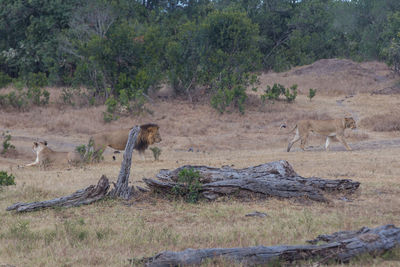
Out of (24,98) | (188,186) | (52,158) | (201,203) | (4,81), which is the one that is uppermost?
(4,81)

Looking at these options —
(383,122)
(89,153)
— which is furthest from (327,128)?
(89,153)

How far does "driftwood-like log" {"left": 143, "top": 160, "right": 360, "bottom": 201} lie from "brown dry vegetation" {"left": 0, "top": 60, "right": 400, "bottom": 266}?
247mm

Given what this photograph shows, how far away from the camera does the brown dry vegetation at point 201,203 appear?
6.44 meters

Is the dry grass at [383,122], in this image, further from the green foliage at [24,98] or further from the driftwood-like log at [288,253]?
the driftwood-like log at [288,253]

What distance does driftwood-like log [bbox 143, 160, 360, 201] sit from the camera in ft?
30.8

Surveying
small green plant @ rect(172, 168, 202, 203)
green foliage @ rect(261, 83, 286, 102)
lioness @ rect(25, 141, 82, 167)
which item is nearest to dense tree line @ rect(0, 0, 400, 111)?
green foliage @ rect(261, 83, 286, 102)

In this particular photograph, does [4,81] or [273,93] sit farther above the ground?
[4,81]

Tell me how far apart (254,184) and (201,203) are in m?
1.05

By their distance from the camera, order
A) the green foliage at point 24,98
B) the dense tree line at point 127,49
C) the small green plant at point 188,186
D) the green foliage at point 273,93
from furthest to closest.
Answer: the dense tree line at point 127,49 < the green foliage at point 273,93 < the green foliage at point 24,98 < the small green plant at point 188,186

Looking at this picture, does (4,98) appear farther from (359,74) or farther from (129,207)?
(359,74)

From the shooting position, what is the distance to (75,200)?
8828mm

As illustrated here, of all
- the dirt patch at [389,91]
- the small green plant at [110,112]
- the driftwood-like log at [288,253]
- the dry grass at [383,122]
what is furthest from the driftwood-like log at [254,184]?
the dirt patch at [389,91]

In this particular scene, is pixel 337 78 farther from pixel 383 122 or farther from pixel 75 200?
pixel 75 200

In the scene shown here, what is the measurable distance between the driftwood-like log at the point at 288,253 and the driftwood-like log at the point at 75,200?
3.77 metres
